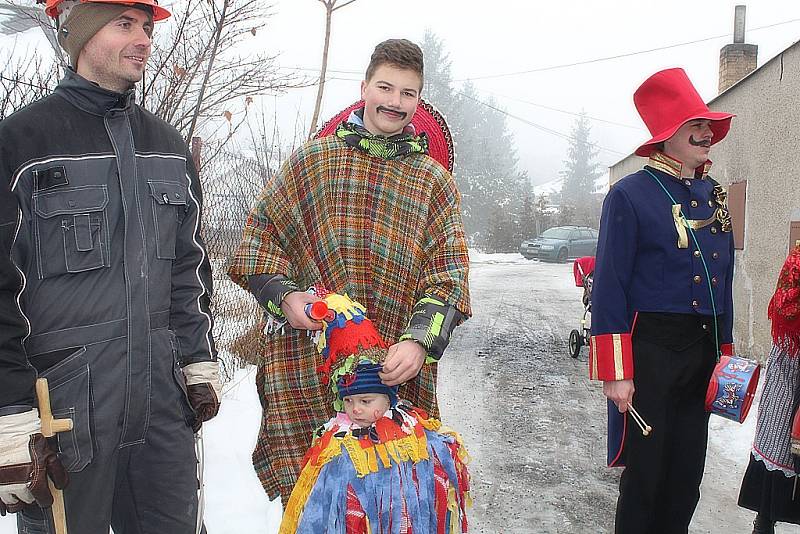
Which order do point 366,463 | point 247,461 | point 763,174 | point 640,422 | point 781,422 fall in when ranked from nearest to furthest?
point 366,463
point 640,422
point 781,422
point 247,461
point 763,174

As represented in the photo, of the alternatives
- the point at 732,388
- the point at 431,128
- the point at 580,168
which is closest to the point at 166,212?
the point at 431,128

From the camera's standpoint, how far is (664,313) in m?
3.04

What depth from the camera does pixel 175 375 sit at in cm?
235

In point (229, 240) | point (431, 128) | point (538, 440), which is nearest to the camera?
point (431, 128)

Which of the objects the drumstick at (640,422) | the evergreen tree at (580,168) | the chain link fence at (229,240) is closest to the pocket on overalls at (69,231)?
the drumstick at (640,422)

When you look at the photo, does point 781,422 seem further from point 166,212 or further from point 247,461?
point 247,461

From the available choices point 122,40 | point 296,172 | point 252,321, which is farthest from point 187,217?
point 252,321

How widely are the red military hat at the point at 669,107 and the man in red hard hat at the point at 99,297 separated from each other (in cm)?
208

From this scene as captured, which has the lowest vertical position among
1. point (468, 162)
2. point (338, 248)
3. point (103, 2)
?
point (338, 248)

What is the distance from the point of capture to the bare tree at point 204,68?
4.82 meters

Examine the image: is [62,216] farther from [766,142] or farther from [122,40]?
[766,142]

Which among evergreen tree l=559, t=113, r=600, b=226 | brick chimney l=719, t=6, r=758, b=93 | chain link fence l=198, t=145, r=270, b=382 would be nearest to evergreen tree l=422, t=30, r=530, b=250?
evergreen tree l=559, t=113, r=600, b=226

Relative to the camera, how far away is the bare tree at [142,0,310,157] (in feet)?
15.8

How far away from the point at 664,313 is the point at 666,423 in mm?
487
